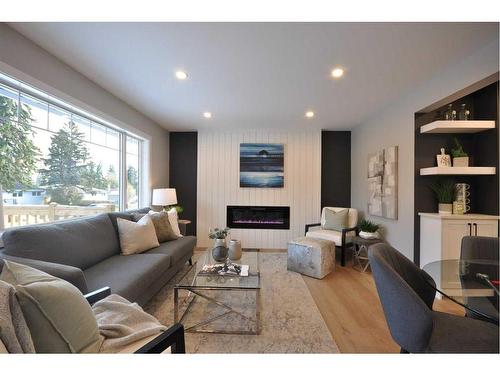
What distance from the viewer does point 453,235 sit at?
2.38m

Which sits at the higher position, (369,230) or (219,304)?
(369,230)

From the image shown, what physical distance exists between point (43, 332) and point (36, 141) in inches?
82.4

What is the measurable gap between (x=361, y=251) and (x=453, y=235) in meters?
1.46

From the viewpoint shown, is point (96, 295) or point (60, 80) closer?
point (96, 295)

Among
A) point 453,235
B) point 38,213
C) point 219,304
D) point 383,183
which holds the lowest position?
point 219,304

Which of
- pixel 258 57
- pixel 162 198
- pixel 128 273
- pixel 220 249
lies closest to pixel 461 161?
pixel 258 57

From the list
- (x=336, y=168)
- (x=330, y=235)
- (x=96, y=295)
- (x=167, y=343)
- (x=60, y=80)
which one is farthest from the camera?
(x=336, y=168)

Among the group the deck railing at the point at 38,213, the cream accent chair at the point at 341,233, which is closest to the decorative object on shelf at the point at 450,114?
the cream accent chair at the point at 341,233

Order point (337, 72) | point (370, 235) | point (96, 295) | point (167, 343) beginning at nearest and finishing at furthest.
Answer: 1. point (167, 343)
2. point (96, 295)
3. point (337, 72)
4. point (370, 235)

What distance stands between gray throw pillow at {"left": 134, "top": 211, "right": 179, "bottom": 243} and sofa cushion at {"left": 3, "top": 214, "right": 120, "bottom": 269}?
54cm

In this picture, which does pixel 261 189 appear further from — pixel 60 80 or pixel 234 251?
pixel 60 80

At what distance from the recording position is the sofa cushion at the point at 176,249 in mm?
2635

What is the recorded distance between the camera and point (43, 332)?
845 millimetres

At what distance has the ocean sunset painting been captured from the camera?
4.60 m
